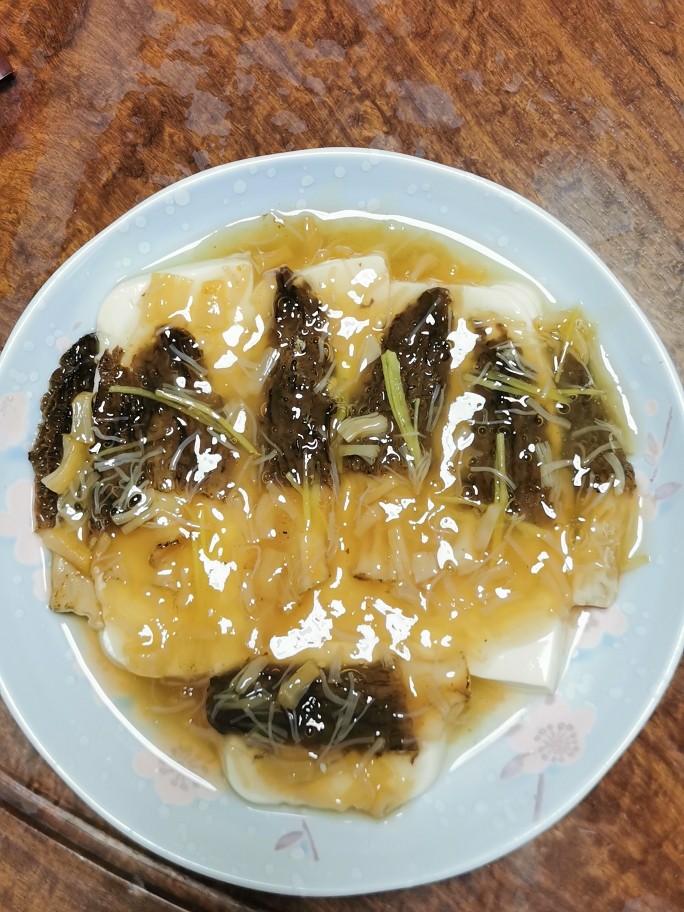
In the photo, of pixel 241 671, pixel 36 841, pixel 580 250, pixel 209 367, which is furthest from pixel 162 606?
pixel 580 250

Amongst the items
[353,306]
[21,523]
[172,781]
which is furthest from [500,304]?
[172,781]

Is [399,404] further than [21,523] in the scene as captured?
No

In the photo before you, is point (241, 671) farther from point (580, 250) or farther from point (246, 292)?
point (580, 250)

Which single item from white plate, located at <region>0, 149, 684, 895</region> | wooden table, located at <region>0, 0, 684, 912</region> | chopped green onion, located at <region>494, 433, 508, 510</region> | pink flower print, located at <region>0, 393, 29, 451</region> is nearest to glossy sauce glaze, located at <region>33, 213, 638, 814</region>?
chopped green onion, located at <region>494, 433, 508, 510</region>

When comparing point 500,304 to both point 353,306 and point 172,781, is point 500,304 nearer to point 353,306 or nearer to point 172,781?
point 353,306

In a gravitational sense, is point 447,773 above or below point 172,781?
above

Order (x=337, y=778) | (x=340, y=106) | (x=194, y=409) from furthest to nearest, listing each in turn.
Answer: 1. (x=340, y=106)
2. (x=194, y=409)
3. (x=337, y=778)

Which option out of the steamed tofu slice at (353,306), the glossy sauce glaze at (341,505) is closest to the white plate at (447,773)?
the glossy sauce glaze at (341,505)
